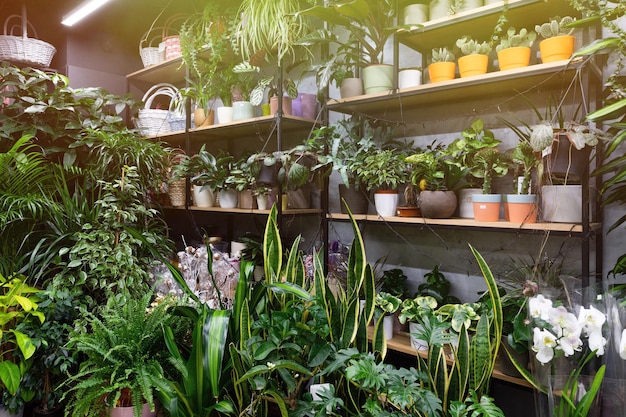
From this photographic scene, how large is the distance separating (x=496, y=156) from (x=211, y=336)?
4.45ft

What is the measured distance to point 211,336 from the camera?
1.43 meters

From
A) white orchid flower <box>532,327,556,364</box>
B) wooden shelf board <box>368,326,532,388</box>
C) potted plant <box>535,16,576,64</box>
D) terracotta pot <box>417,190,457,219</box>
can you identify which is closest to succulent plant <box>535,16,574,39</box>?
potted plant <box>535,16,576,64</box>

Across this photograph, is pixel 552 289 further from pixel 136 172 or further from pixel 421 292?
pixel 136 172

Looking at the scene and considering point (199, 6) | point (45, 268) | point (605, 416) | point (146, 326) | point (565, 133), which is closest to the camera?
point (605, 416)

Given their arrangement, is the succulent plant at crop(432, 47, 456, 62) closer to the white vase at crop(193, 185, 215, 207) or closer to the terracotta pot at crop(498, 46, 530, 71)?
the terracotta pot at crop(498, 46, 530, 71)

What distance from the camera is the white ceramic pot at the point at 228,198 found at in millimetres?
2748

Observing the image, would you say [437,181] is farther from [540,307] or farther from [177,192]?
[177,192]

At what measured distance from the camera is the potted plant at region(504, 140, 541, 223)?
1.71 m

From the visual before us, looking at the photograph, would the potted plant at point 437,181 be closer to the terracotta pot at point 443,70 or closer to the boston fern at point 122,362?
the terracotta pot at point 443,70

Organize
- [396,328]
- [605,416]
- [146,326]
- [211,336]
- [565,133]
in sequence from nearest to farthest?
1. [605,416]
2. [211,336]
3. [565,133]
4. [146,326]
5. [396,328]

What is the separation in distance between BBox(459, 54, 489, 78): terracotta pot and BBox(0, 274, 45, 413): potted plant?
2137 millimetres

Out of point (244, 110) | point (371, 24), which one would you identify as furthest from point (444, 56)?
point (244, 110)

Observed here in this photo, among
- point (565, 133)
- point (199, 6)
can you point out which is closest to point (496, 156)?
point (565, 133)

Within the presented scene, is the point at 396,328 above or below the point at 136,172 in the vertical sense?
below
